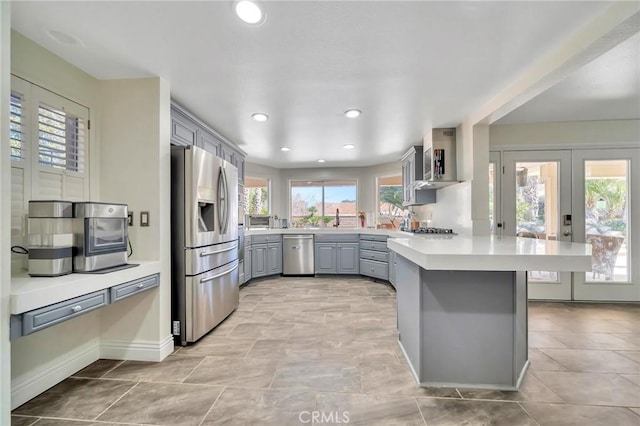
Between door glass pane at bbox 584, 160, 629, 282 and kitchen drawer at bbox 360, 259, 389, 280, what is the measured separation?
8.68 feet

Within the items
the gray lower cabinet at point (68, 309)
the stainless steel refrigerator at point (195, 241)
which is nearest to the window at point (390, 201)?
the stainless steel refrigerator at point (195, 241)

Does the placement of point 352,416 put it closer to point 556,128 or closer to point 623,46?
point 623,46

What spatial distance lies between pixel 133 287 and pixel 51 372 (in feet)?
2.38

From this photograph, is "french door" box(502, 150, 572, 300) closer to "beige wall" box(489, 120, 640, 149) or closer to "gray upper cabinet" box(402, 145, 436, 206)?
"beige wall" box(489, 120, 640, 149)

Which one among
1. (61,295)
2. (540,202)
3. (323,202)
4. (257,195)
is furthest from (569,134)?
(61,295)

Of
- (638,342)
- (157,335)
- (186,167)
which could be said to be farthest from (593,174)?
(157,335)

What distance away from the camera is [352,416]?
1.62 metres

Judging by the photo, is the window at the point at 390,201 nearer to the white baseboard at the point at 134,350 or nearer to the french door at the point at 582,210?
the french door at the point at 582,210

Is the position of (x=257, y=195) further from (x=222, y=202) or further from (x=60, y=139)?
(x=60, y=139)

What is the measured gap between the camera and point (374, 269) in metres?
5.08

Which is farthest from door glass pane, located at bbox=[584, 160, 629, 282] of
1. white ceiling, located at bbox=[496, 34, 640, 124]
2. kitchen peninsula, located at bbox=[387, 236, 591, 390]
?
kitchen peninsula, located at bbox=[387, 236, 591, 390]

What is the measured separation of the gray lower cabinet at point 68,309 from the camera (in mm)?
1401

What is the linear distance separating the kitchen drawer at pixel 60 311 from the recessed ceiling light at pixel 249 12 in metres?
1.85

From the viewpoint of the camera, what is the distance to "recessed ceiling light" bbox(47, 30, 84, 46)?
1.78m
